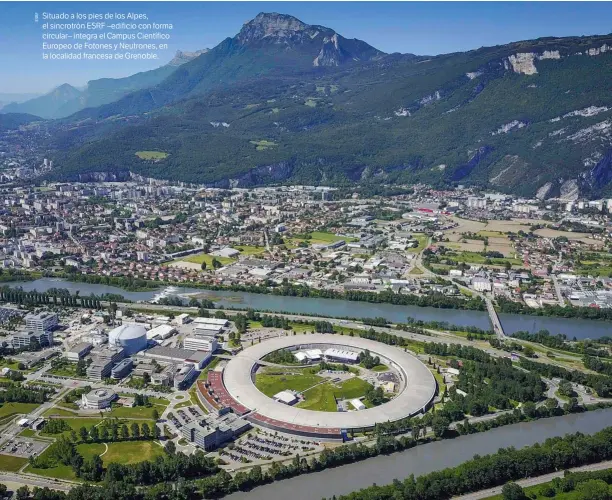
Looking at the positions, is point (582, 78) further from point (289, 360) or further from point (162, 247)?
point (289, 360)

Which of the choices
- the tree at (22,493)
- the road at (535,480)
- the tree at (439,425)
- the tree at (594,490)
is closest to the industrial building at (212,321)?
the tree at (439,425)

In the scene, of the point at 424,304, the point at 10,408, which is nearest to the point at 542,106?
the point at 424,304

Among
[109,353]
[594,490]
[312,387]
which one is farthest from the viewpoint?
[109,353]

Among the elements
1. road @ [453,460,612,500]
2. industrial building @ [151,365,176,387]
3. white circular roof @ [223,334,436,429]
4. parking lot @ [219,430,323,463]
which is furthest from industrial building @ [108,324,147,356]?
road @ [453,460,612,500]

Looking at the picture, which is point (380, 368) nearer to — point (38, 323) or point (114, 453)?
point (114, 453)

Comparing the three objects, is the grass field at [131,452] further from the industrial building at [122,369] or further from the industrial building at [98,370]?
the industrial building at [98,370]

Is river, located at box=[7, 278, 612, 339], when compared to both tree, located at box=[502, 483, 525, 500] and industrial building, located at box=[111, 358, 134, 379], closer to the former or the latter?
industrial building, located at box=[111, 358, 134, 379]

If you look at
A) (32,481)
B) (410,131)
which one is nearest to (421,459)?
(32,481)
